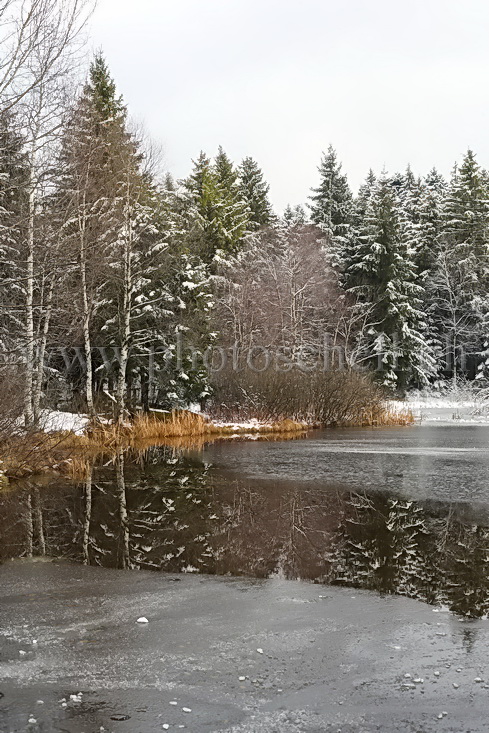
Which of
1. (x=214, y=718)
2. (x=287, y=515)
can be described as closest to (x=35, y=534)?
(x=287, y=515)

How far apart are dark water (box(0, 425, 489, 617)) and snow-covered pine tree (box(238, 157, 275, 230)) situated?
3799 cm

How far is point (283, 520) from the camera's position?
361 inches

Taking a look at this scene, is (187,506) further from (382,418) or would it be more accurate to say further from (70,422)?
(382,418)

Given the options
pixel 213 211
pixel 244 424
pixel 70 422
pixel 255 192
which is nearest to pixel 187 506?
pixel 70 422

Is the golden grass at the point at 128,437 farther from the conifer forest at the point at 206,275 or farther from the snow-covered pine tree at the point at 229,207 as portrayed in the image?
the snow-covered pine tree at the point at 229,207

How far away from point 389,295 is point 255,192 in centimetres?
1523

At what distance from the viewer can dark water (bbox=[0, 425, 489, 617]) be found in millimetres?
6738

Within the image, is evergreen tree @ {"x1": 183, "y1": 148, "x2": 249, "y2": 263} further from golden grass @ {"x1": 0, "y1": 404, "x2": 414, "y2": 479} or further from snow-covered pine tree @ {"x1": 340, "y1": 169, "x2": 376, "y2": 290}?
golden grass @ {"x1": 0, "y1": 404, "x2": 414, "y2": 479}

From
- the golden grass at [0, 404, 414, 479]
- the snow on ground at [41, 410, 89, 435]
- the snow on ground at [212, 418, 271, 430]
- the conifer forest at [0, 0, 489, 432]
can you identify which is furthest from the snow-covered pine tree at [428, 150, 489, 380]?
the snow on ground at [41, 410, 89, 435]

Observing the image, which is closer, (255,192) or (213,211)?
(213,211)

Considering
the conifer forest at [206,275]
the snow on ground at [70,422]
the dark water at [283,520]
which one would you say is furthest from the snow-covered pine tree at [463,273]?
the dark water at [283,520]

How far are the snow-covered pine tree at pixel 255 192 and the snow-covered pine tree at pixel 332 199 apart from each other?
11.0 ft

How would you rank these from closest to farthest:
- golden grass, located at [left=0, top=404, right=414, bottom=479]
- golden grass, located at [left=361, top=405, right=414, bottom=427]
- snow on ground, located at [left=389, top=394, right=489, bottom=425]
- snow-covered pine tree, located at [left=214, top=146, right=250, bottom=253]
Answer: golden grass, located at [left=0, top=404, right=414, bottom=479]
golden grass, located at [left=361, top=405, right=414, bottom=427]
snow on ground, located at [left=389, top=394, right=489, bottom=425]
snow-covered pine tree, located at [left=214, top=146, right=250, bottom=253]

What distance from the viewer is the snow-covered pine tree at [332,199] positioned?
5059 cm
